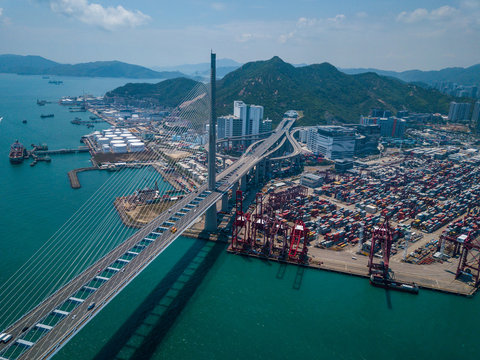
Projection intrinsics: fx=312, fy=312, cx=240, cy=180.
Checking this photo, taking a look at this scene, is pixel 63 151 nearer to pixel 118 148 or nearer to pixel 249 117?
pixel 118 148

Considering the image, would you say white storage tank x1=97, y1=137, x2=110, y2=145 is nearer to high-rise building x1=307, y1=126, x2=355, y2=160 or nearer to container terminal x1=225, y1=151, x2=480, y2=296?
container terminal x1=225, y1=151, x2=480, y2=296

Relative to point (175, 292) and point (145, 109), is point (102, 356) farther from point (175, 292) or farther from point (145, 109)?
point (145, 109)

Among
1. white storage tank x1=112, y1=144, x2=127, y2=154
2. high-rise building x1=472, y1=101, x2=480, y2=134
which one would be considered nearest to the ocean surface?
white storage tank x1=112, y1=144, x2=127, y2=154

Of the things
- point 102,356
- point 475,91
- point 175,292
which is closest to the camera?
point 102,356

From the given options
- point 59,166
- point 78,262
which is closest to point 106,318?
point 78,262

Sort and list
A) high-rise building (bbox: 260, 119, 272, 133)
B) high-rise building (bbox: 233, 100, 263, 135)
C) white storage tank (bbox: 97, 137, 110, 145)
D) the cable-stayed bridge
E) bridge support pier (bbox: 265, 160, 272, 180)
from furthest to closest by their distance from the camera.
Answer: high-rise building (bbox: 260, 119, 272, 133), high-rise building (bbox: 233, 100, 263, 135), white storage tank (bbox: 97, 137, 110, 145), bridge support pier (bbox: 265, 160, 272, 180), the cable-stayed bridge
